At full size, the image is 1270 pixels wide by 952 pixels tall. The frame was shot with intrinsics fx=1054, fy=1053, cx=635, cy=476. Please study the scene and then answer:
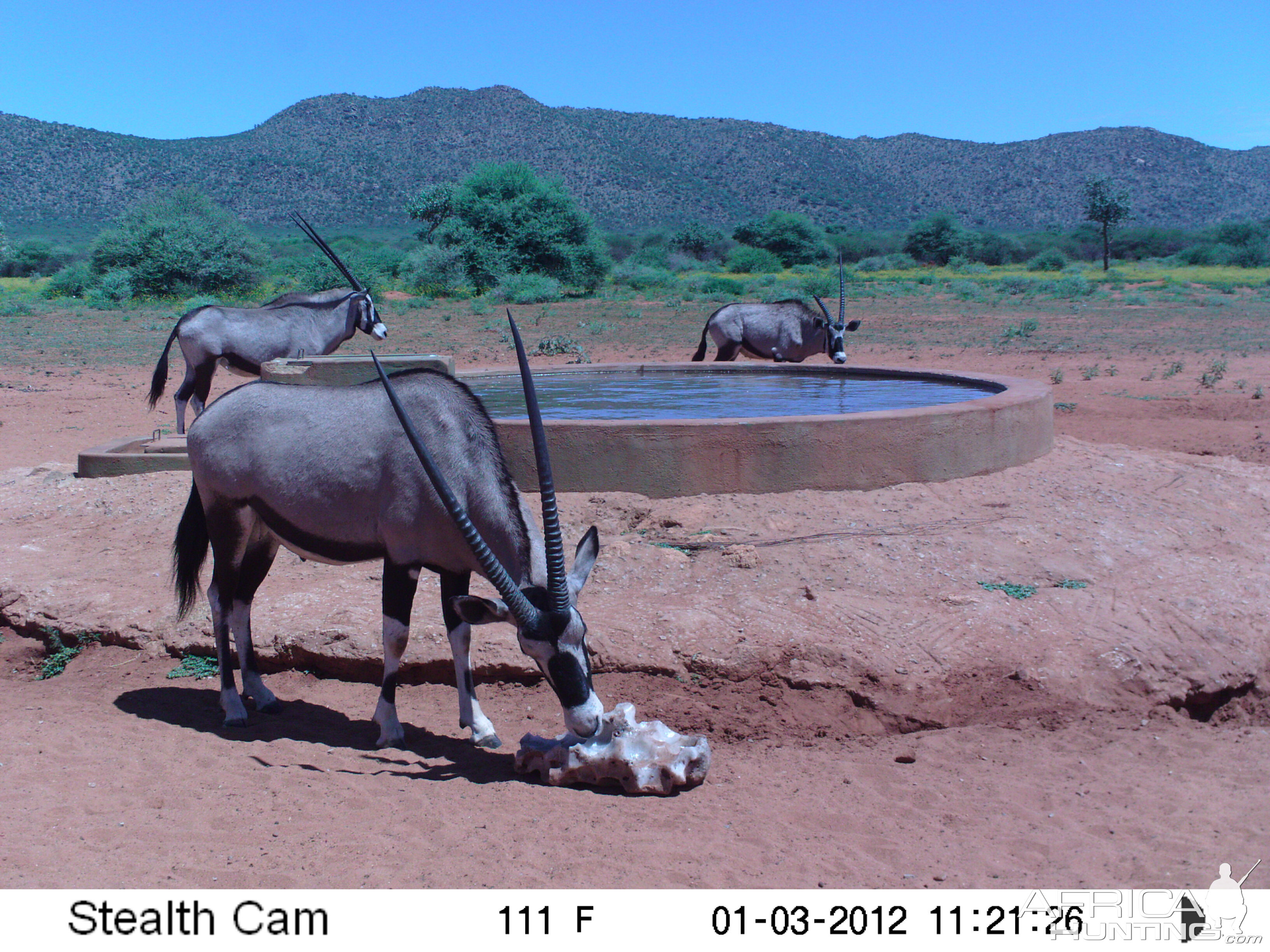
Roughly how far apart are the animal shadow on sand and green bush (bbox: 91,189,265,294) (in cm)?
3028

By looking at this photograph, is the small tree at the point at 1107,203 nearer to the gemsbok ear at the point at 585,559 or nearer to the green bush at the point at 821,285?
the green bush at the point at 821,285

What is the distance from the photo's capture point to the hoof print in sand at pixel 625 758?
3.81 metres

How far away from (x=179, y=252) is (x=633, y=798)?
32554mm

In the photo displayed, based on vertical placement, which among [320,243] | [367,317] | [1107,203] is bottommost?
[367,317]

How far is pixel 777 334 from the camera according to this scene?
44.7ft

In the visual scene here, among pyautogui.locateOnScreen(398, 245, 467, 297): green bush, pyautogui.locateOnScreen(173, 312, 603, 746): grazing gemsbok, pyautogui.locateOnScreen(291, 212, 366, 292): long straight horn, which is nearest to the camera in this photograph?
pyautogui.locateOnScreen(173, 312, 603, 746): grazing gemsbok

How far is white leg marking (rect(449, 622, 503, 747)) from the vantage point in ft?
14.1

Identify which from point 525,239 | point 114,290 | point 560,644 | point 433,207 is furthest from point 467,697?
point 433,207

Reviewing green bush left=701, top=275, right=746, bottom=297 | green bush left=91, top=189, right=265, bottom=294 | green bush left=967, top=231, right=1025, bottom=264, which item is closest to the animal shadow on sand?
green bush left=701, top=275, right=746, bottom=297

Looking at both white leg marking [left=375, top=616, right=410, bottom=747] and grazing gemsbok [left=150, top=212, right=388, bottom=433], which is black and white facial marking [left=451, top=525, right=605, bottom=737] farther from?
grazing gemsbok [left=150, top=212, right=388, bottom=433]

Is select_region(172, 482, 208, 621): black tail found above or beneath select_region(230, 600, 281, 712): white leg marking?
above

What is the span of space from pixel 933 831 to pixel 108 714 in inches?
137

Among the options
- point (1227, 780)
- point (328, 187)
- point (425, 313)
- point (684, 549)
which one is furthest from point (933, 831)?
point (328, 187)

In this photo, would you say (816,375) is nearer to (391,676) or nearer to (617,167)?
(391,676)
